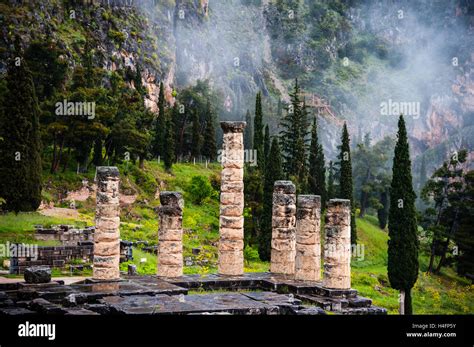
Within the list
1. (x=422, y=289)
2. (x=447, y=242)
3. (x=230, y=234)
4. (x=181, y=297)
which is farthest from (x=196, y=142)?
(x=181, y=297)

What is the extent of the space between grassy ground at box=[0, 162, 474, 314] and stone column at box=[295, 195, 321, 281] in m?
8.26

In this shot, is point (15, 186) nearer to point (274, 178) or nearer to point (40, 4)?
point (274, 178)

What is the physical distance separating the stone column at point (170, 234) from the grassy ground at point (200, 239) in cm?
620

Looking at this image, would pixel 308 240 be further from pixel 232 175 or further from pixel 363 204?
pixel 363 204

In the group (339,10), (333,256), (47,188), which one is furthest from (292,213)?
(339,10)

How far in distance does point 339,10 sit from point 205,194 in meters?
90.5

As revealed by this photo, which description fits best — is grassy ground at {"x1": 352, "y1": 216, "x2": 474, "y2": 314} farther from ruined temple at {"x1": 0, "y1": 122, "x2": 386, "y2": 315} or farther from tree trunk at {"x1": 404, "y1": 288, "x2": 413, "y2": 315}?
ruined temple at {"x1": 0, "y1": 122, "x2": 386, "y2": 315}

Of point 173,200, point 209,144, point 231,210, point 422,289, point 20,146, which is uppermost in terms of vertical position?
point 209,144

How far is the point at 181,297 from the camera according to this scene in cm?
1917

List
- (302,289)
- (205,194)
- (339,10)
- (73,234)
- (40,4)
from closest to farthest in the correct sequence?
(302,289) < (73,234) < (205,194) < (40,4) < (339,10)

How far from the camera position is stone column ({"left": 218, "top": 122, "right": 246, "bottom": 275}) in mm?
24719

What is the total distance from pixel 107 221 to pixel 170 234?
2.23 m

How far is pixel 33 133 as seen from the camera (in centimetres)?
3709

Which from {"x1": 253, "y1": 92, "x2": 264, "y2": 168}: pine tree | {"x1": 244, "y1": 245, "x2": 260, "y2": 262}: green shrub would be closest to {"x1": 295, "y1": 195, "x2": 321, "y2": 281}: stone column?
{"x1": 244, "y1": 245, "x2": 260, "y2": 262}: green shrub
